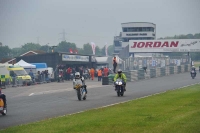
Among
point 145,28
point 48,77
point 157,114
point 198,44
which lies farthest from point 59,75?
point 145,28

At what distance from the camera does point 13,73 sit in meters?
48.5

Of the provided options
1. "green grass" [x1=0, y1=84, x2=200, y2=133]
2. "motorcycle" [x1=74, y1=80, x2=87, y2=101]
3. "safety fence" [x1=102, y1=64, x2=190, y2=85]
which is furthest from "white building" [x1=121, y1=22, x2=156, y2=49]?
"green grass" [x1=0, y1=84, x2=200, y2=133]

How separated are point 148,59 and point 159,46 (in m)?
24.6

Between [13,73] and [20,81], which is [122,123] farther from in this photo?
[13,73]

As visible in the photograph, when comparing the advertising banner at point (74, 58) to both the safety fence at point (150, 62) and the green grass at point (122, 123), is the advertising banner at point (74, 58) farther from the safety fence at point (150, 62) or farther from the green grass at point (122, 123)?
the green grass at point (122, 123)

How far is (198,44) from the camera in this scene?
2977 inches

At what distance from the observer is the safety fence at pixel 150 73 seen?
45091mm

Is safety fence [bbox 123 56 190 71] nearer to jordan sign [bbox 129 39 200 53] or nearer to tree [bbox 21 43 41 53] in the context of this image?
jordan sign [bbox 129 39 200 53]

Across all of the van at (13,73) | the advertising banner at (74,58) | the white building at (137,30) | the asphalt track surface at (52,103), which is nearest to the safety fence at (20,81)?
the van at (13,73)

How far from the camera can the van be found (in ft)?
150

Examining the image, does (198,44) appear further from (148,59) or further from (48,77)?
(48,77)

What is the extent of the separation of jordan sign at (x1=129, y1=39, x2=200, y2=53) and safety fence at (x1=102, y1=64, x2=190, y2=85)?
9818 millimetres

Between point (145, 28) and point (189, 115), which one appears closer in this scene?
point (189, 115)

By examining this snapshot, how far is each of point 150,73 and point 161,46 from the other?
2622 centimetres
